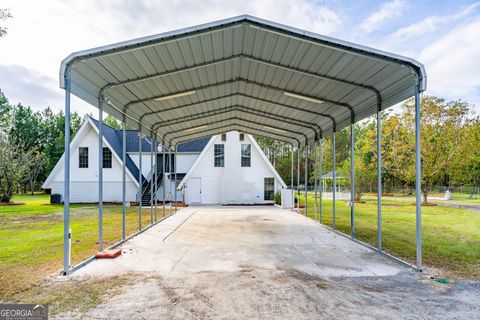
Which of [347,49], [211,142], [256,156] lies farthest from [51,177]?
[347,49]

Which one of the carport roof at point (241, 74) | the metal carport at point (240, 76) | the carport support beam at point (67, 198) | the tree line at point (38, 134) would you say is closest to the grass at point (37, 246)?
the carport support beam at point (67, 198)

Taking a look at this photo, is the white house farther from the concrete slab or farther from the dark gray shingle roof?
the concrete slab

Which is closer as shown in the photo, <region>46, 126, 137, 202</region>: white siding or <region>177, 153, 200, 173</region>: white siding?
<region>46, 126, 137, 202</region>: white siding

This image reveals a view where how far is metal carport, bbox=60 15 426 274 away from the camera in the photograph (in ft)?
18.9

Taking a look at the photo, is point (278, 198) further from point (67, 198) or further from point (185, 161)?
point (67, 198)

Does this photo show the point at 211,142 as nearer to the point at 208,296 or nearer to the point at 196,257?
the point at 196,257

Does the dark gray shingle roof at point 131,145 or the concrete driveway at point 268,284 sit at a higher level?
the dark gray shingle roof at point 131,145

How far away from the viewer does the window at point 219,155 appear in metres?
21.8

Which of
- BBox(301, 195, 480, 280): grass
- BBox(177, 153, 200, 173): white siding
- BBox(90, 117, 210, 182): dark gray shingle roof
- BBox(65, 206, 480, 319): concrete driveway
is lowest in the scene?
BBox(301, 195, 480, 280): grass

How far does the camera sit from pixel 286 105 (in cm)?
1098

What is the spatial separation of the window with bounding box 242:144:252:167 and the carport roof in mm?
10056

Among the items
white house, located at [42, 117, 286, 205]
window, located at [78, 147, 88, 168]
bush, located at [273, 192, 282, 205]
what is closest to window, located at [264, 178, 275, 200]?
white house, located at [42, 117, 286, 205]

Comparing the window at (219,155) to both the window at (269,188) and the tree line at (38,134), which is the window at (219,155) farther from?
the tree line at (38,134)

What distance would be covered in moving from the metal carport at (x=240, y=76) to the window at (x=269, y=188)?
10.5 m
